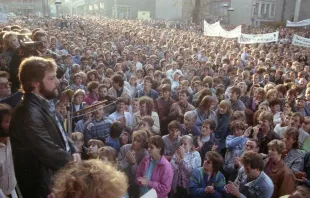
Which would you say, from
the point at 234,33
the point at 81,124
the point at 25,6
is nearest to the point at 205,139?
the point at 81,124

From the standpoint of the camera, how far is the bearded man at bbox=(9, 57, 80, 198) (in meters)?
2.25

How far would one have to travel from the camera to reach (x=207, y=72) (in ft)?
29.2

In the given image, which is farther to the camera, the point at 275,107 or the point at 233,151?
the point at 275,107

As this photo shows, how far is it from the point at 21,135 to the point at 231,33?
A: 1249cm

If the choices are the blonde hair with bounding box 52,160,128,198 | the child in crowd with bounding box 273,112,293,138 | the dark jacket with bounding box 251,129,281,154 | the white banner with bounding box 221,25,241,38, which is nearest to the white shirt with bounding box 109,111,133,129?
the dark jacket with bounding box 251,129,281,154

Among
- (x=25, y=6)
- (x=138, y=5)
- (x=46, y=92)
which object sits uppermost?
(x=138, y=5)

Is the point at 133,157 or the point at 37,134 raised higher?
the point at 37,134

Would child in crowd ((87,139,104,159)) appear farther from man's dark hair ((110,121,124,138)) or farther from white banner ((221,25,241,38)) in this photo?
white banner ((221,25,241,38))

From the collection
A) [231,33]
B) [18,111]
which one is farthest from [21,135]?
[231,33]

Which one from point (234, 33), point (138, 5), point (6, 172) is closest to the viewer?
point (6, 172)

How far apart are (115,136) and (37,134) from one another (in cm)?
229

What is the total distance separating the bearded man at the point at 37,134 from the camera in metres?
2.25

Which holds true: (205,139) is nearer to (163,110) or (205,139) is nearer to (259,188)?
(259,188)

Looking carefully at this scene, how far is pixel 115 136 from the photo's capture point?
4496 millimetres
